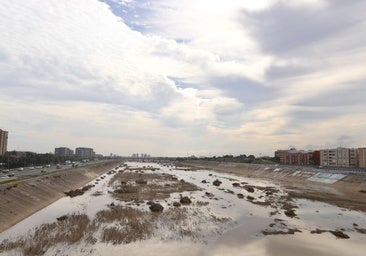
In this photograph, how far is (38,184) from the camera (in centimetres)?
5409

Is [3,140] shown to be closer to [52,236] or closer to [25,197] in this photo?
[25,197]

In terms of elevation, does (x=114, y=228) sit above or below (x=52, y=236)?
above

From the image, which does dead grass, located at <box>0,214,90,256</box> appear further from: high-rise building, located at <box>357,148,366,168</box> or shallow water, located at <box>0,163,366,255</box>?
high-rise building, located at <box>357,148,366,168</box>

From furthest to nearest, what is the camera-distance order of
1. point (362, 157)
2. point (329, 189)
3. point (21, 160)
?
point (362, 157)
point (21, 160)
point (329, 189)

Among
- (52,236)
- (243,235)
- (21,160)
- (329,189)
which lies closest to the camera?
(52,236)

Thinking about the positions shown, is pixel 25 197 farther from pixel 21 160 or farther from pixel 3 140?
pixel 3 140

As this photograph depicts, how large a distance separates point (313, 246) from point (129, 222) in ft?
58.9

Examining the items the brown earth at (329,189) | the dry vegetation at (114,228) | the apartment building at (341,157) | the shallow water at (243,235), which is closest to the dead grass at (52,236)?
the dry vegetation at (114,228)

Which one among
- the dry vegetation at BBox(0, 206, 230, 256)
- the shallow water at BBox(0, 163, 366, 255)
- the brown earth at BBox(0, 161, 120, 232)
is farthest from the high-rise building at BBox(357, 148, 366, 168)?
the brown earth at BBox(0, 161, 120, 232)

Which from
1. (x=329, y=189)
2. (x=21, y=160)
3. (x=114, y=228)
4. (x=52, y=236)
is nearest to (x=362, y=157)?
(x=329, y=189)

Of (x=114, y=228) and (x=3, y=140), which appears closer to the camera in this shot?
(x=114, y=228)

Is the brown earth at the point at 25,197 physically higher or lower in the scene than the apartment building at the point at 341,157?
lower

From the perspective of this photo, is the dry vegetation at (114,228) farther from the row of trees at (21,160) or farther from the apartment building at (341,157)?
the apartment building at (341,157)

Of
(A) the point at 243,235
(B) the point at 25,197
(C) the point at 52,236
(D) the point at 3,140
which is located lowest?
(C) the point at 52,236
